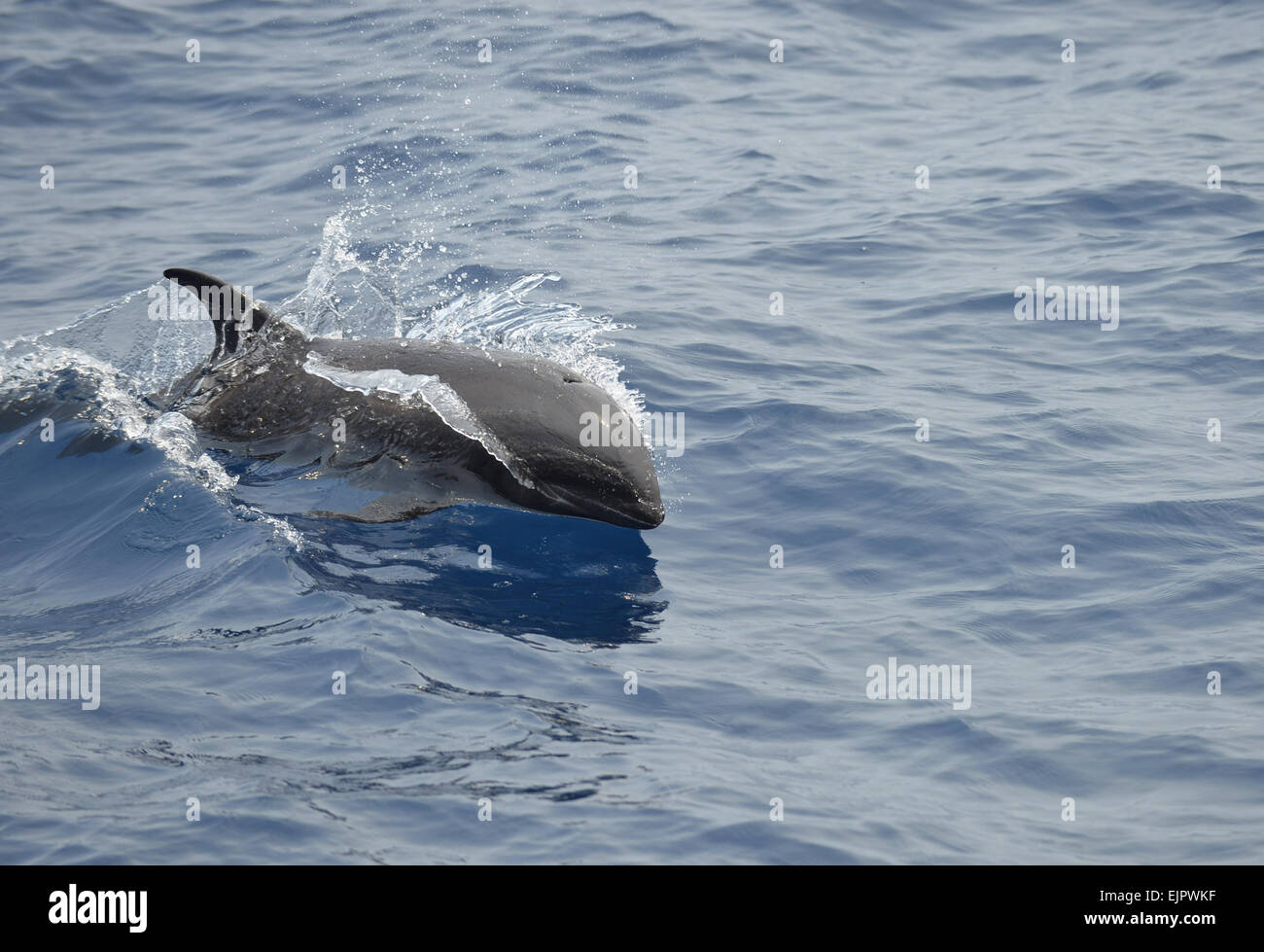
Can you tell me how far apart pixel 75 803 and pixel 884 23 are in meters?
20.4

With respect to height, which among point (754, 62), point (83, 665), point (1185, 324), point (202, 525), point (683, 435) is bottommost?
point (83, 665)

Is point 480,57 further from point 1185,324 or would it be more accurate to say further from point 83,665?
point 83,665

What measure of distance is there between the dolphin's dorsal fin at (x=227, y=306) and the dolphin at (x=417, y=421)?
0.01 metres

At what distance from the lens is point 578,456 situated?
9172 millimetres

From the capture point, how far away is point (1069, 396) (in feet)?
39.2

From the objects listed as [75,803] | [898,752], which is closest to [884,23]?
[898,752]

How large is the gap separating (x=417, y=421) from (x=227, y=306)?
198 cm

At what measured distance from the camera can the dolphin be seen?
925 centimetres
